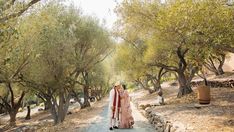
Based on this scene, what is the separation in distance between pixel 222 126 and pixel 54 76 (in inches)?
526

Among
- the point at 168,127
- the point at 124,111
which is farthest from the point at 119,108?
the point at 168,127

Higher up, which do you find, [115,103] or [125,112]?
[115,103]

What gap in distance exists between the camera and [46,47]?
835 inches

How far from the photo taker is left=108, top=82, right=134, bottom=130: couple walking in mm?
14750

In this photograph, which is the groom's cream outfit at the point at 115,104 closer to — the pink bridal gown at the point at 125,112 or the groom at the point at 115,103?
the groom at the point at 115,103

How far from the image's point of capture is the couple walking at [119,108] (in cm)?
1475

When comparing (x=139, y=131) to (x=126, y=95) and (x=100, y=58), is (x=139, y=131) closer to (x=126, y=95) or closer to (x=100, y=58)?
(x=126, y=95)

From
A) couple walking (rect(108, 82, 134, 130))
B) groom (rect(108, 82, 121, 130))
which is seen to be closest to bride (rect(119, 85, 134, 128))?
couple walking (rect(108, 82, 134, 130))

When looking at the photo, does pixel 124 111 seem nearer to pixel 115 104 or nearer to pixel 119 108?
pixel 119 108

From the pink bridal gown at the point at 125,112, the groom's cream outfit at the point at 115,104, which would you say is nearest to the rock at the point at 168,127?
the pink bridal gown at the point at 125,112

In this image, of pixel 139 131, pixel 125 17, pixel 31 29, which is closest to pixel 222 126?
pixel 139 131

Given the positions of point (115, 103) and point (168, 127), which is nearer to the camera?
point (168, 127)

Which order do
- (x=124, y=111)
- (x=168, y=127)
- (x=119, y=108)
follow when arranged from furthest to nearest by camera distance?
(x=119, y=108) → (x=124, y=111) → (x=168, y=127)

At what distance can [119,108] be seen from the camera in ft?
48.9
